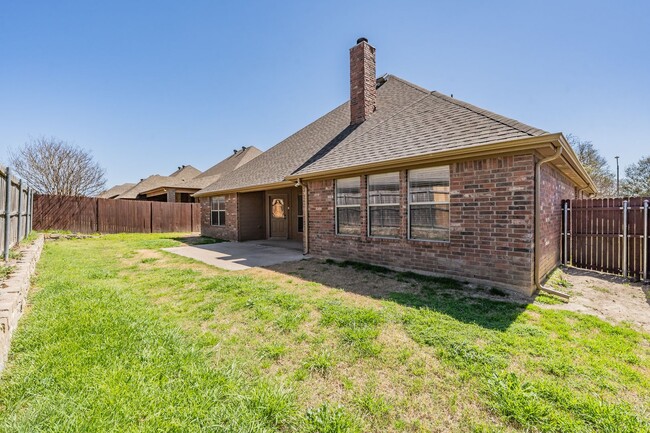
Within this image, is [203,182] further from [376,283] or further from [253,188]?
[376,283]

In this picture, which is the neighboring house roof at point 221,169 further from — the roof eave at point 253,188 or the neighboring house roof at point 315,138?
the neighboring house roof at point 315,138

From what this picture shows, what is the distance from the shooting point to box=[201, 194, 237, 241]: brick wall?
1359 centimetres

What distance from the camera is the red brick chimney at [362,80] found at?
32.7 ft

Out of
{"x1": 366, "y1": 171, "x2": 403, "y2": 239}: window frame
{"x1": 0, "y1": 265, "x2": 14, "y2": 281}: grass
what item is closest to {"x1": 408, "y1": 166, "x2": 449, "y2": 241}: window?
{"x1": 366, "y1": 171, "x2": 403, "y2": 239}: window frame

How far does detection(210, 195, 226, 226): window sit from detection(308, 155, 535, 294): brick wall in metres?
10.2

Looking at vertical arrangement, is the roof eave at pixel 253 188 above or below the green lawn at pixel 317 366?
above

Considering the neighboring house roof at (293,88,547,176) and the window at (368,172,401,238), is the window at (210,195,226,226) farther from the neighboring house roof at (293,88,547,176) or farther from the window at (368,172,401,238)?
the window at (368,172,401,238)

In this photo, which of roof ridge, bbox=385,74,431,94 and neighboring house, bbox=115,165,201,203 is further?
neighboring house, bbox=115,165,201,203

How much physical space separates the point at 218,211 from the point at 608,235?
1483cm

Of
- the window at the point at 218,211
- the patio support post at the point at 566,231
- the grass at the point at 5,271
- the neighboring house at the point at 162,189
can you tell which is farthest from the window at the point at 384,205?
the neighboring house at the point at 162,189

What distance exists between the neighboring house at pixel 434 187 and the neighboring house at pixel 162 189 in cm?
1551

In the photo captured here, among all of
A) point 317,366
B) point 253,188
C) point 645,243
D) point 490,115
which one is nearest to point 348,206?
point 490,115

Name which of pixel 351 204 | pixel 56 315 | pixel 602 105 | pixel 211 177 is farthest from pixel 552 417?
pixel 211 177

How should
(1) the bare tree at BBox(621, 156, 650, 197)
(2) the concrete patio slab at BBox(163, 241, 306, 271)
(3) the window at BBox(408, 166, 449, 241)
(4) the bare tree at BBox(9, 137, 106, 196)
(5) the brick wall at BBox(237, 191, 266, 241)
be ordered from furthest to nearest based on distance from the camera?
(1) the bare tree at BBox(621, 156, 650, 197) < (4) the bare tree at BBox(9, 137, 106, 196) < (5) the brick wall at BBox(237, 191, 266, 241) < (2) the concrete patio slab at BBox(163, 241, 306, 271) < (3) the window at BBox(408, 166, 449, 241)
